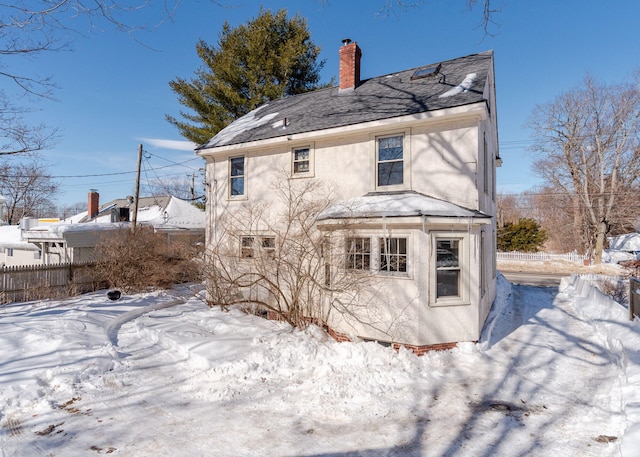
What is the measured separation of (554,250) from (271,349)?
1551 inches

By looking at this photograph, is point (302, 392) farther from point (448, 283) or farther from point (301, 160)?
point (301, 160)

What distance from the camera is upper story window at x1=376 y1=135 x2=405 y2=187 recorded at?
877cm

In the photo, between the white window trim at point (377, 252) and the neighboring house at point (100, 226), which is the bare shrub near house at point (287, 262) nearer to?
the white window trim at point (377, 252)

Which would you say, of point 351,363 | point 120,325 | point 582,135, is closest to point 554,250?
point 582,135

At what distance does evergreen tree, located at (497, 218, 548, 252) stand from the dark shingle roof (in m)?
25.2

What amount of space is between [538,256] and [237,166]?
92.8 feet

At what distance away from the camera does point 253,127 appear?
38.6ft

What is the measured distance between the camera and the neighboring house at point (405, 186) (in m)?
7.28

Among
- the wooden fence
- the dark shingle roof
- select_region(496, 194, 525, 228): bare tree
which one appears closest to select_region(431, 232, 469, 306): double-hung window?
the dark shingle roof

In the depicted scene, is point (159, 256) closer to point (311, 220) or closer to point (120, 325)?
point (120, 325)

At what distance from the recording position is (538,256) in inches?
1137

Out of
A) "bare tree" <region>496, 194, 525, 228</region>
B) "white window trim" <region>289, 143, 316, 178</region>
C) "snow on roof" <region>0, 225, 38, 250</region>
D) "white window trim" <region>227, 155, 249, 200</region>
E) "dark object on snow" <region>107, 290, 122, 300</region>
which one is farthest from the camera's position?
"bare tree" <region>496, 194, 525, 228</region>

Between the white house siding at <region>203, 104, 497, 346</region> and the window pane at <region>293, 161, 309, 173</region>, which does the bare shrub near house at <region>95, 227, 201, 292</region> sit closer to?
the window pane at <region>293, 161, 309, 173</region>

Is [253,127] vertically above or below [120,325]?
above
